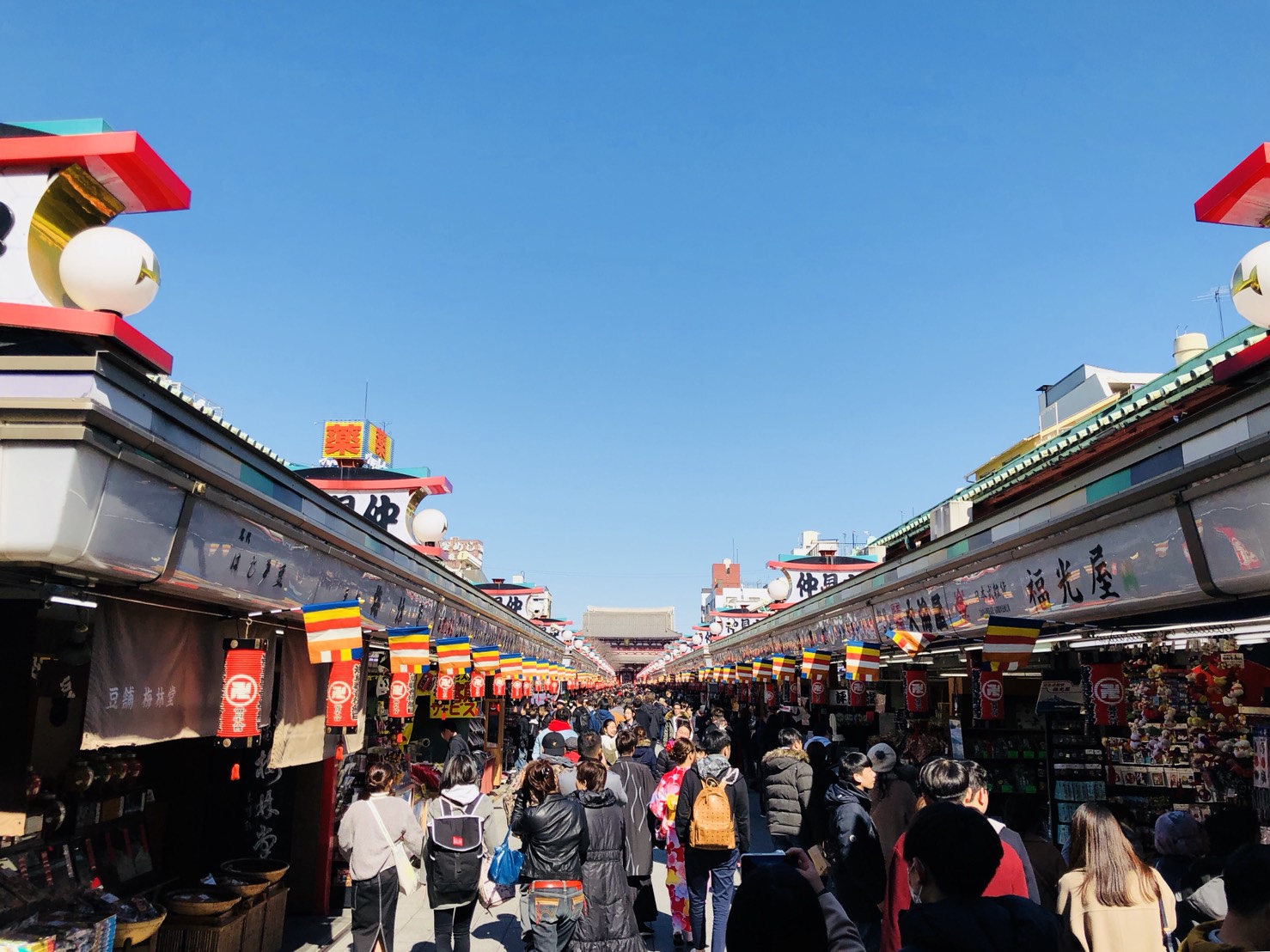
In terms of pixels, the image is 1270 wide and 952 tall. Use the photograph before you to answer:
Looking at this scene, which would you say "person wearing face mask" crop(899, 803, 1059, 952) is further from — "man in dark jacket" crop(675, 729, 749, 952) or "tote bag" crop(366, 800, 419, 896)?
"tote bag" crop(366, 800, 419, 896)

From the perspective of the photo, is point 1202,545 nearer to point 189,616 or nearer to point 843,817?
point 843,817

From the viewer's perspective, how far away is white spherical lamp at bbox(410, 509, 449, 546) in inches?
594

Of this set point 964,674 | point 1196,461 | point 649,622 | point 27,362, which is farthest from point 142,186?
point 649,622

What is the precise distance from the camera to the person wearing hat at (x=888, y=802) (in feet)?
23.3

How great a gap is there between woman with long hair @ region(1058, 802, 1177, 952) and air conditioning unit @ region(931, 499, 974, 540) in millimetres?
5795

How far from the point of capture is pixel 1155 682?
8992 millimetres

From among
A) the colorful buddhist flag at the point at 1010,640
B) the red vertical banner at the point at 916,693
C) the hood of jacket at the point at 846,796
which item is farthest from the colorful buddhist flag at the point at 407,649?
the red vertical banner at the point at 916,693

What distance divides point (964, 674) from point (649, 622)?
320 ft

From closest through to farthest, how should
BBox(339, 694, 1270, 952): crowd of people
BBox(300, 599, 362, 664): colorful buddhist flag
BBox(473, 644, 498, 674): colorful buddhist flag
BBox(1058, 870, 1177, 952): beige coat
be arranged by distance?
BBox(339, 694, 1270, 952): crowd of people
BBox(1058, 870, 1177, 952): beige coat
BBox(300, 599, 362, 664): colorful buddhist flag
BBox(473, 644, 498, 674): colorful buddhist flag

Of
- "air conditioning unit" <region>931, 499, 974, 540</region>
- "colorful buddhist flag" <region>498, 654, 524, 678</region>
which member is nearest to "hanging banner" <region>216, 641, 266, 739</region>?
"air conditioning unit" <region>931, 499, 974, 540</region>

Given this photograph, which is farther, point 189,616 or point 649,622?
point 649,622

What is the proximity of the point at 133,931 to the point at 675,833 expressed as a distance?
4626 mm

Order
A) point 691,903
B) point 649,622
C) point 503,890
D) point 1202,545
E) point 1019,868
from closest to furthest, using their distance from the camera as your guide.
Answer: point 1019,868 < point 1202,545 < point 503,890 < point 691,903 < point 649,622

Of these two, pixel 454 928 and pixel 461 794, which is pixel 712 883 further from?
pixel 461 794
